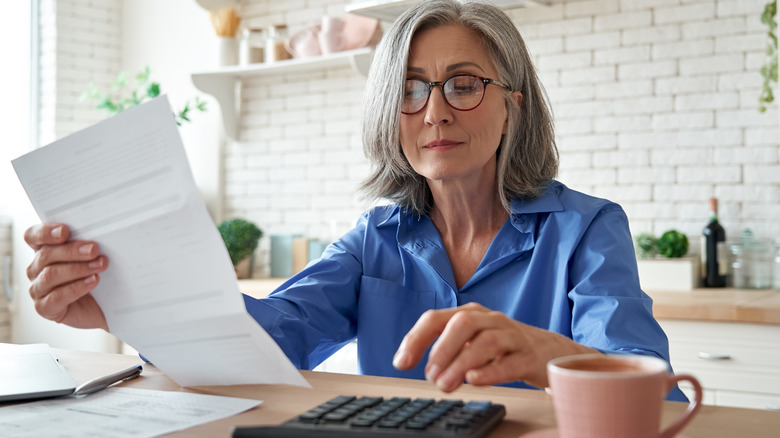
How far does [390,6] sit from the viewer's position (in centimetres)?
346

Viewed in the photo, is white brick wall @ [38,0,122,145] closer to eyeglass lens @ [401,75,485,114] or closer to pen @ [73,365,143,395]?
eyeglass lens @ [401,75,485,114]

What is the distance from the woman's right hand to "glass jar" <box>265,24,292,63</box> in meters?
2.99

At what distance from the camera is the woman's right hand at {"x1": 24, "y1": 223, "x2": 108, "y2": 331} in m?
1.09

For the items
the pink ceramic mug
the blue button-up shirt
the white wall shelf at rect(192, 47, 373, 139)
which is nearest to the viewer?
the pink ceramic mug

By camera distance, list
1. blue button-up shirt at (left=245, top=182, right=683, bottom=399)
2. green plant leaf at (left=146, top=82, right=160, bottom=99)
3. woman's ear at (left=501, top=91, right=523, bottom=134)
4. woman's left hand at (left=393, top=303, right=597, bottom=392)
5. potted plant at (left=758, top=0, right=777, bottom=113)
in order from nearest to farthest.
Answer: woman's left hand at (left=393, top=303, right=597, bottom=392) → blue button-up shirt at (left=245, top=182, right=683, bottom=399) → woman's ear at (left=501, top=91, right=523, bottom=134) → potted plant at (left=758, top=0, right=777, bottom=113) → green plant leaf at (left=146, top=82, right=160, bottom=99)

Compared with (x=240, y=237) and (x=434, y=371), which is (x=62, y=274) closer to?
(x=434, y=371)

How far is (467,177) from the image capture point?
1.73 m

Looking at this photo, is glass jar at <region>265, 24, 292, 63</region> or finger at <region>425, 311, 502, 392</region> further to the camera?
glass jar at <region>265, 24, 292, 63</region>

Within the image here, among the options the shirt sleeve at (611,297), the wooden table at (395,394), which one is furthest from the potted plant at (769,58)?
the wooden table at (395,394)

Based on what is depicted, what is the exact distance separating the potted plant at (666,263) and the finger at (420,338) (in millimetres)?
2267

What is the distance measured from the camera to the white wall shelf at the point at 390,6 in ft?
11.2

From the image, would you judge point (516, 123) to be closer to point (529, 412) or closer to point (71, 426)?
point (529, 412)

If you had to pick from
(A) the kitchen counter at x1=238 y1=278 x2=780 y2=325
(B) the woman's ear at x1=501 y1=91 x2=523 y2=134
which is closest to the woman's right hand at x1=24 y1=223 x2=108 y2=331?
(B) the woman's ear at x1=501 y1=91 x2=523 y2=134

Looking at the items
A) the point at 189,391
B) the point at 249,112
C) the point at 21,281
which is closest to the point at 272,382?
the point at 189,391
